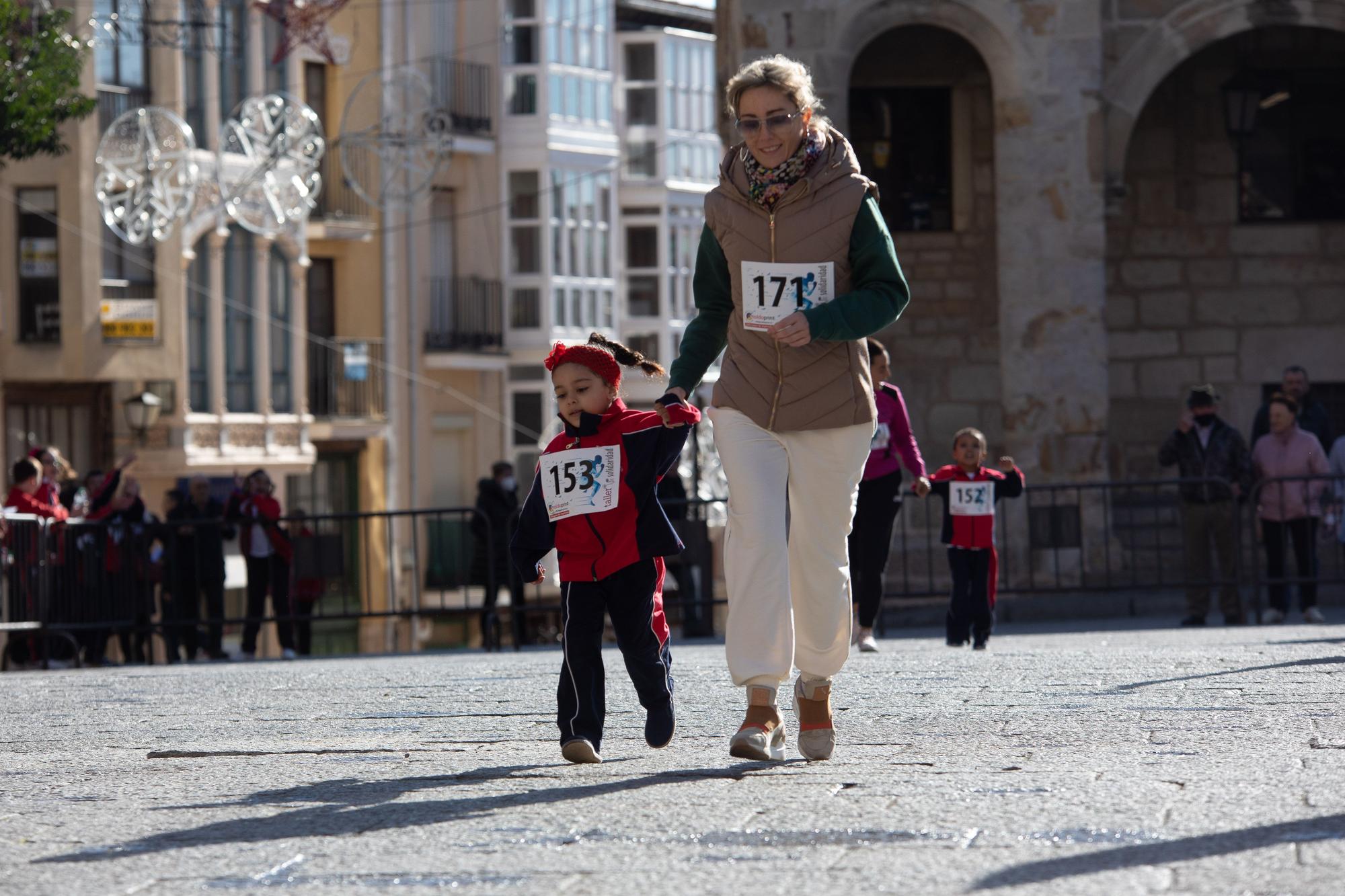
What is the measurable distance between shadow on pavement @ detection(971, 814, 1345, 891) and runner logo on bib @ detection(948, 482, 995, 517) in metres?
7.84

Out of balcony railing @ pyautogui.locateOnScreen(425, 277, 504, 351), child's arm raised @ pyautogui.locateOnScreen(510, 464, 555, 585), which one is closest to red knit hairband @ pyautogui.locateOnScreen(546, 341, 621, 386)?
child's arm raised @ pyautogui.locateOnScreen(510, 464, 555, 585)

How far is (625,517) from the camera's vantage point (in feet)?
22.6

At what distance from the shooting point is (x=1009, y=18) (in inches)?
760

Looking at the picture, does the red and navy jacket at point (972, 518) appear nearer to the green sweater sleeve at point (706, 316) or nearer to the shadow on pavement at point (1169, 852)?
the green sweater sleeve at point (706, 316)

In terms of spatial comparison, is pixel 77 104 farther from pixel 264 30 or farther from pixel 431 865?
pixel 264 30

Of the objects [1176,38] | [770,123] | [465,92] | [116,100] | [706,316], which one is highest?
[465,92]

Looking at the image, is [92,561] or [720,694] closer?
[720,694]

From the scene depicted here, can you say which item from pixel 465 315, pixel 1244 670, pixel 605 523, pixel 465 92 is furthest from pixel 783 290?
pixel 465 92

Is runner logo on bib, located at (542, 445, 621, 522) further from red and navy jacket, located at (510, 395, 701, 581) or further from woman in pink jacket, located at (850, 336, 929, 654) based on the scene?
woman in pink jacket, located at (850, 336, 929, 654)

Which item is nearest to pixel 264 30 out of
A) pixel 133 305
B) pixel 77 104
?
pixel 133 305

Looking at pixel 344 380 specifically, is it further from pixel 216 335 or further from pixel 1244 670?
pixel 1244 670

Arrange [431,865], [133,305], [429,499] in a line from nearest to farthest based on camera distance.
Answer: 1. [431,865]
2. [133,305]
3. [429,499]

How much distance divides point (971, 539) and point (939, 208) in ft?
29.0

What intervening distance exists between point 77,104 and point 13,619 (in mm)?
3986
